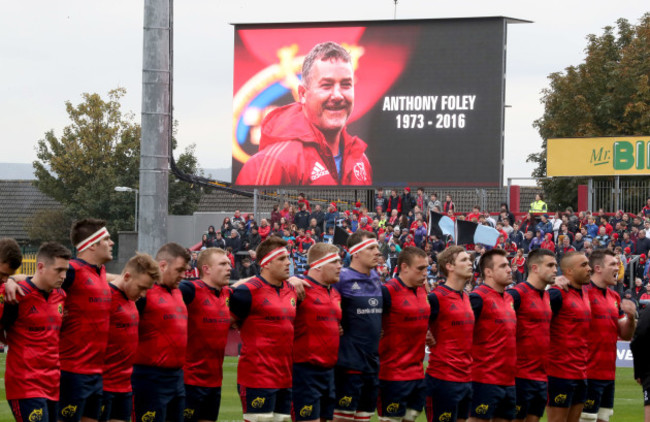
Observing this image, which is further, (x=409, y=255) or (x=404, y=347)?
(x=409, y=255)

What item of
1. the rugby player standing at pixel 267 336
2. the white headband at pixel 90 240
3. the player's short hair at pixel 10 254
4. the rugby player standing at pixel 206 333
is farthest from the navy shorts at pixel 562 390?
the player's short hair at pixel 10 254

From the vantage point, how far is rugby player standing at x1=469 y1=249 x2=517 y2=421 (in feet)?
35.3

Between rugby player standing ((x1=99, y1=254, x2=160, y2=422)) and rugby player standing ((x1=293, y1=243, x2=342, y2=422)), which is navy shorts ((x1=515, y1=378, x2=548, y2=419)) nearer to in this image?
rugby player standing ((x1=293, y1=243, x2=342, y2=422))

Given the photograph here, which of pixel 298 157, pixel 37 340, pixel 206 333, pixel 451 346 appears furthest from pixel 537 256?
pixel 298 157

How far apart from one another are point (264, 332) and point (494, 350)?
2483mm

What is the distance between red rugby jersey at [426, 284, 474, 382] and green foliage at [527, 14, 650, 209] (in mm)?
36460

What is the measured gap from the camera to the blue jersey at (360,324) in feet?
33.9

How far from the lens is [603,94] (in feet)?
161

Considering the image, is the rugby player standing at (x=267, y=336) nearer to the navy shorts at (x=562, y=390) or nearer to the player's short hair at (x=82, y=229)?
the player's short hair at (x=82, y=229)

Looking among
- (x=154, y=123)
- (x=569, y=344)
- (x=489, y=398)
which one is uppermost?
(x=154, y=123)

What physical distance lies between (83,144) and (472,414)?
50.3m

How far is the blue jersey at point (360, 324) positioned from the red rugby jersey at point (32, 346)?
281cm

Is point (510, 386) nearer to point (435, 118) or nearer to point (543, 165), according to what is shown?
point (435, 118)

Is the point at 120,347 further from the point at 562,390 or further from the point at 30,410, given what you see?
the point at 562,390
